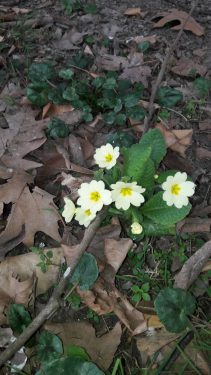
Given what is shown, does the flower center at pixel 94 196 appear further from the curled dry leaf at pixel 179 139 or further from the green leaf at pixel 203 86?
the green leaf at pixel 203 86

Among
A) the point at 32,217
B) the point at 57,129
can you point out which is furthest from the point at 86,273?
the point at 57,129

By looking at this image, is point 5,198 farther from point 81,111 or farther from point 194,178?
point 194,178

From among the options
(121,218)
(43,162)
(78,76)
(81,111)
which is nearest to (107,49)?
(78,76)

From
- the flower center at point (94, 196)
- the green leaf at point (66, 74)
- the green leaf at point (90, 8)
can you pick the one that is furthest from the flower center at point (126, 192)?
the green leaf at point (90, 8)

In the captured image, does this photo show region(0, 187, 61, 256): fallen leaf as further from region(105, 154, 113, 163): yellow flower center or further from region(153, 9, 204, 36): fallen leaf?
region(153, 9, 204, 36): fallen leaf

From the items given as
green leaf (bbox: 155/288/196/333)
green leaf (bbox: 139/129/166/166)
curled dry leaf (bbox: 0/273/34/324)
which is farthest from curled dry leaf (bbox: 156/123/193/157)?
curled dry leaf (bbox: 0/273/34/324)

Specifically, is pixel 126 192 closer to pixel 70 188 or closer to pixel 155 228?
pixel 155 228

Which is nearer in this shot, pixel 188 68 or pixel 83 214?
pixel 83 214
